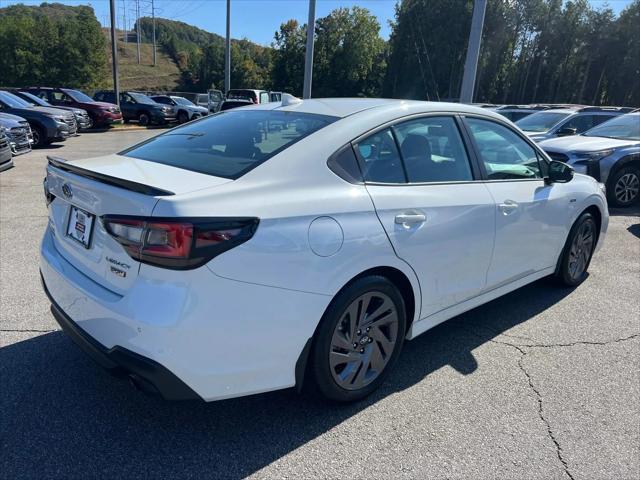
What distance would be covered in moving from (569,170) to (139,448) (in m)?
3.77

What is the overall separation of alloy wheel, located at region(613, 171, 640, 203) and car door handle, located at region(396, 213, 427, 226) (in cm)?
752

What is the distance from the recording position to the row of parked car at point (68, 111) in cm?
1100

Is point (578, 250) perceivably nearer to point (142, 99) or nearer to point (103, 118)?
point (103, 118)

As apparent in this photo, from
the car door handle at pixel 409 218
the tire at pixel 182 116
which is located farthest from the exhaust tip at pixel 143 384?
the tire at pixel 182 116

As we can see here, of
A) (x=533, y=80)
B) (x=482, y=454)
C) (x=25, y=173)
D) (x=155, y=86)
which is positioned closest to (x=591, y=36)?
(x=533, y=80)

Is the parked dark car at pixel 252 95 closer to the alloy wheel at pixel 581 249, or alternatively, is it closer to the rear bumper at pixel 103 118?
the rear bumper at pixel 103 118

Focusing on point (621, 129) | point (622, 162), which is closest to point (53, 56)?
point (621, 129)

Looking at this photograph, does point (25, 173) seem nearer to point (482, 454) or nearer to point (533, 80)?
point (482, 454)

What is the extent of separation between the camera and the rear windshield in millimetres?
2625

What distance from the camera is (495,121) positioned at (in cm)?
379

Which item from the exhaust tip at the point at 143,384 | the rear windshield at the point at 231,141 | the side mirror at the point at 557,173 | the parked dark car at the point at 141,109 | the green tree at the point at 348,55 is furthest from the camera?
the green tree at the point at 348,55

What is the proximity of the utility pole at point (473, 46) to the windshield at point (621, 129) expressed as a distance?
9.58 ft

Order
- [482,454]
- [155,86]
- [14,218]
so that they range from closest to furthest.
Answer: [482,454], [14,218], [155,86]

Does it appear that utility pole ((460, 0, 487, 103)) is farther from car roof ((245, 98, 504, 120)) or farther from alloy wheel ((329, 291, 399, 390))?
alloy wheel ((329, 291, 399, 390))
